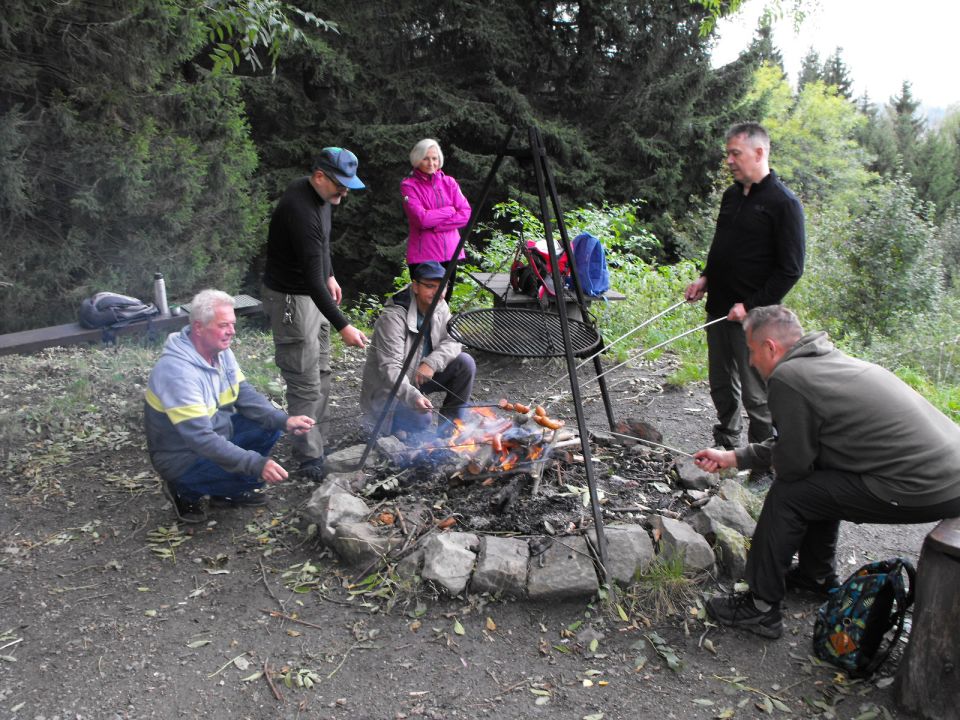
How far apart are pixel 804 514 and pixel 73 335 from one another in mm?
7103

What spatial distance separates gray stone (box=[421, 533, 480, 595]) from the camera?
2.91m

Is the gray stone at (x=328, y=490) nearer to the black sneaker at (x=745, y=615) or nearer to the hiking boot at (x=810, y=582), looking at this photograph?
the black sneaker at (x=745, y=615)

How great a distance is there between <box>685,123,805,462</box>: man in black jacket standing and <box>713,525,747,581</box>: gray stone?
100 centimetres

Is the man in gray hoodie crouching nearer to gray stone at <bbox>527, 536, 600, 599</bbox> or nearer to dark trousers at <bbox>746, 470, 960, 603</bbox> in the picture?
gray stone at <bbox>527, 536, 600, 599</bbox>

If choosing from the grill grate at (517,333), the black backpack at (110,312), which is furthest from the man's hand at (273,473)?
the black backpack at (110,312)

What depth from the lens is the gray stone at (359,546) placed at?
309 centimetres

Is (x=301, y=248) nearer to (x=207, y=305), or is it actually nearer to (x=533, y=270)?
(x=207, y=305)

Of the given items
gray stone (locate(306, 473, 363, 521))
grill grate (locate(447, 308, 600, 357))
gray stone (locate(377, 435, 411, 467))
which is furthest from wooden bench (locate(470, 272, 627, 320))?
gray stone (locate(306, 473, 363, 521))

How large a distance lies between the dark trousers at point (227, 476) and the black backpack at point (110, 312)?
4.48 m

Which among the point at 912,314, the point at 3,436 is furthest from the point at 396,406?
the point at 912,314

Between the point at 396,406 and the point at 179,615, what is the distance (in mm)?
1689

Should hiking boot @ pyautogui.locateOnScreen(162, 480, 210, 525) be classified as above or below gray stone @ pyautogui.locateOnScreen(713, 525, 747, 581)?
below

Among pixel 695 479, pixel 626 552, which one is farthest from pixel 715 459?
pixel 695 479

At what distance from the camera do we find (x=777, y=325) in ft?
8.70
